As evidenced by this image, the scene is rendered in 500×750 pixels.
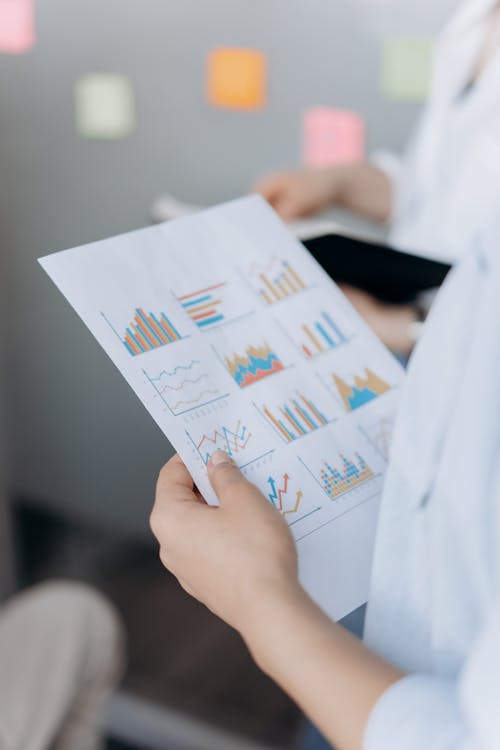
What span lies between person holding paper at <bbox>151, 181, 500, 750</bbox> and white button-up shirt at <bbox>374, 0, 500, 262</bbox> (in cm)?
39

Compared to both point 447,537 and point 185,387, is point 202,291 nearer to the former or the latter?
point 185,387

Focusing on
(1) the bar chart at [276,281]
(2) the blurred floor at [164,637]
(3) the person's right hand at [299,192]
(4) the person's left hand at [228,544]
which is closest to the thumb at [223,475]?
(4) the person's left hand at [228,544]

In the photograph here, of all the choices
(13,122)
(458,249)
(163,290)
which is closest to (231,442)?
(163,290)

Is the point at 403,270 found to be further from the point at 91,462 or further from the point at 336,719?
the point at 91,462

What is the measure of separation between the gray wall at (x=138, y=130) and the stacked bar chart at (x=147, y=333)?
65 centimetres

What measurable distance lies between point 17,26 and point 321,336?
942 mm

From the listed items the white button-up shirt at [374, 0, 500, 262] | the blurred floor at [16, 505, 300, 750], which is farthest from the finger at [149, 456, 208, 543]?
the blurred floor at [16, 505, 300, 750]

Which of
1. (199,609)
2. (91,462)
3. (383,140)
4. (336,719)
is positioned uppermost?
(383,140)

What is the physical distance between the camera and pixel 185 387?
390 mm

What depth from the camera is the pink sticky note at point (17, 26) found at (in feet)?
3.90

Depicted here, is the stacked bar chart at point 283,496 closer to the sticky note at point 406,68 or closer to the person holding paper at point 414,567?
the person holding paper at point 414,567

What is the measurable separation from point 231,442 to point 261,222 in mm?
139

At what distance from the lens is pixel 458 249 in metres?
0.76

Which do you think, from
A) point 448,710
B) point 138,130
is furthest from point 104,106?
point 448,710
